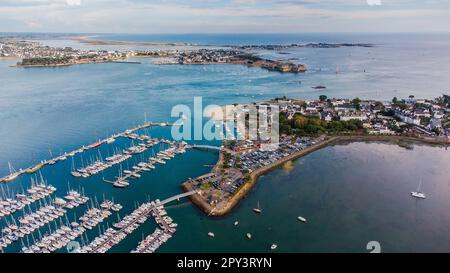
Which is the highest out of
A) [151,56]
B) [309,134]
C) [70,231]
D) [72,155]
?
[151,56]

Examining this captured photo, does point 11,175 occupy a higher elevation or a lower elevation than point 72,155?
lower

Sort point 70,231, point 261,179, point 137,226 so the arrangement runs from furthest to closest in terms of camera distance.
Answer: point 261,179 < point 137,226 < point 70,231

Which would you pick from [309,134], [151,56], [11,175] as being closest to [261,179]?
[309,134]

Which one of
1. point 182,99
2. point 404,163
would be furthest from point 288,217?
point 182,99

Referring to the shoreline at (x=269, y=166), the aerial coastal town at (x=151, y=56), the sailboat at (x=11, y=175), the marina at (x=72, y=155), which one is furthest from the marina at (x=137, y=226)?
the aerial coastal town at (x=151, y=56)

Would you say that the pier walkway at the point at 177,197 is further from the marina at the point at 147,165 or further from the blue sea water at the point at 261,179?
the marina at the point at 147,165

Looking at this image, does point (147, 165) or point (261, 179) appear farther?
point (147, 165)

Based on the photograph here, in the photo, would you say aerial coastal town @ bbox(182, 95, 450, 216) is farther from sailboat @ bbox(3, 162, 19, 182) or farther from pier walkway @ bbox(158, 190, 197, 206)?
sailboat @ bbox(3, 162, 19, 182)

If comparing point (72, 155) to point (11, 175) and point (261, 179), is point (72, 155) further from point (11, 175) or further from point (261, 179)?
point (261, 179)

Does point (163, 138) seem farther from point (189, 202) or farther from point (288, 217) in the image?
point (288, 217)
